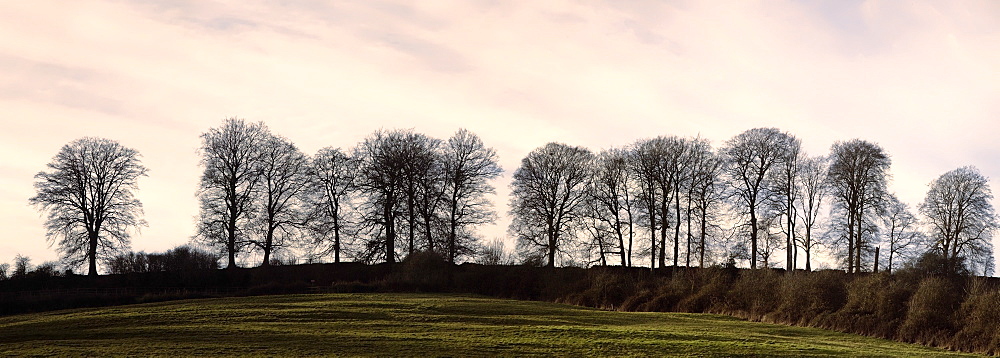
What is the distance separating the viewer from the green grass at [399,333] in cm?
2434

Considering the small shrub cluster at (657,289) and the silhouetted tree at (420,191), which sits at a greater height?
the silhouetted tree at (420,191)

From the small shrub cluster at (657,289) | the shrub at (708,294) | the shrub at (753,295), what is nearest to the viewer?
the small shrub cluster at (657,289)

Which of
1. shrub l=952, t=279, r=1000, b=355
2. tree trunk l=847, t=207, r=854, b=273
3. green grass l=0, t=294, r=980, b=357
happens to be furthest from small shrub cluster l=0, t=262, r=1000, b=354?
tree trunk l=847, t=207, r=854, b=273

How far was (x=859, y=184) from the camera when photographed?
50.6 meters

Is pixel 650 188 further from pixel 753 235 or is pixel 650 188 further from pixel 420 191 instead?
pixel 420 191

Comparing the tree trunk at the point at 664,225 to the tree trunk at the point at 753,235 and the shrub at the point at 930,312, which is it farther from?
the shrub at the point at 930,312

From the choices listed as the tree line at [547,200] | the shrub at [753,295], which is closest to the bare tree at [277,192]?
the tree line at [547,200]

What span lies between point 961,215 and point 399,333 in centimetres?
4357

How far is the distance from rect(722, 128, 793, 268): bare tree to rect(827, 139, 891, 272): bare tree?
3.90m

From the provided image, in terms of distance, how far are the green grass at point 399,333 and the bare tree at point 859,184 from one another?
16.9 metres

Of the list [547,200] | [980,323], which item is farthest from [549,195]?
[980,323]

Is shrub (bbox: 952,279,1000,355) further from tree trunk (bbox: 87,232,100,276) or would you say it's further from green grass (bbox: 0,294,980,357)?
tree trunk (bbox: 87,232,100,276)

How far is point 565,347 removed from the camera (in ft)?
83.0

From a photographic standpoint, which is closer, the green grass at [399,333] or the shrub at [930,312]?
the green grass at [399,333]
